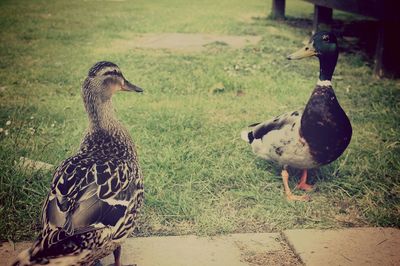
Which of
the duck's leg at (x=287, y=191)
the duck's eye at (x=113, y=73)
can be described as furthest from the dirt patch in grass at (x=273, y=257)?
the duck's eye at (x=113, y=73)

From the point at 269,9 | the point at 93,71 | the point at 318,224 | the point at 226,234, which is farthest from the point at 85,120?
the point at 269,9

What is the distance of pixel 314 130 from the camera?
3.08 meters

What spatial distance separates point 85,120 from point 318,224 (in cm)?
260

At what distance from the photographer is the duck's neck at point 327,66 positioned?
3.23 m

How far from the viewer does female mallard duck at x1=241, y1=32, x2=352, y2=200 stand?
10.1ft

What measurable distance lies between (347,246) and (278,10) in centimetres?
833

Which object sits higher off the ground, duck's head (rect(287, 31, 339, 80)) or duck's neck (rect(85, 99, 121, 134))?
duck's head (rect(287, 31, 339, 80))

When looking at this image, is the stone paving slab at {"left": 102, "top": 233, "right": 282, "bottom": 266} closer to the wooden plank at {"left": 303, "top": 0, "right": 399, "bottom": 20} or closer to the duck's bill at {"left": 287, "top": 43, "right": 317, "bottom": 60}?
the duck's bill at {"left": 287, "top": 43, "right": 317, "bottom": 60}

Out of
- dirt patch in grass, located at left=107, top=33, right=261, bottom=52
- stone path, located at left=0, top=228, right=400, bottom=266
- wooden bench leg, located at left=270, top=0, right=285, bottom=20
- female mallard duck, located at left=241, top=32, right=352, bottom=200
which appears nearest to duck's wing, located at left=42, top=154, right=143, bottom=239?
stone path, located at left=0, top=228, right=400, bottom=266

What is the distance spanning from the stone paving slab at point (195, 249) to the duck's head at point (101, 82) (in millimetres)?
900

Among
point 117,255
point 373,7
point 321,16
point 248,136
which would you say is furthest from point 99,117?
point 321,16

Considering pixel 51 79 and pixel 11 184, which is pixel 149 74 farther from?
pixel 11 184

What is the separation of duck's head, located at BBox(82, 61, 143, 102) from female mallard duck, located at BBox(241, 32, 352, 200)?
1.29 metres

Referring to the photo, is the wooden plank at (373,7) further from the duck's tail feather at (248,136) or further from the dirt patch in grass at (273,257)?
the dirt patch in grass at (273,257)
